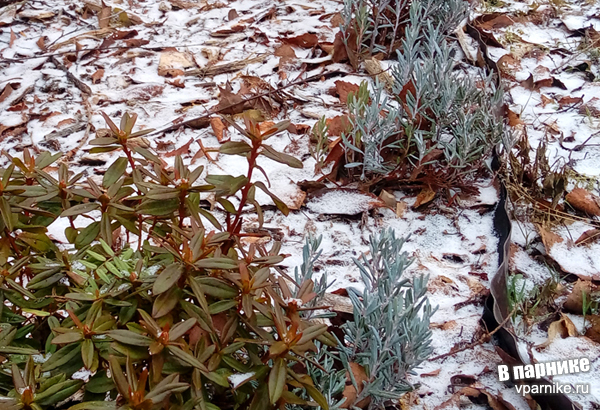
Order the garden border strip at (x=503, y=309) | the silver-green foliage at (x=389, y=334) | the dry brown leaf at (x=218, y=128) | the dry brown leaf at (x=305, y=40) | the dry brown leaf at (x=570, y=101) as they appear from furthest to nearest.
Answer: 1. the dry brown leaf at (x=305, y=40)
2. the dry brown leaf at (x=570, y=101)
3. the dry brown leaf at (x=218, y=128)
4. the garden border strip at (x=503, y=309)
5. the silver-green foliage at (x=389, y=334)

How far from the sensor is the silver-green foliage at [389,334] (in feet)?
4.10

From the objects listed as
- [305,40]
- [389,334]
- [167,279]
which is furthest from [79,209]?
[305,40]

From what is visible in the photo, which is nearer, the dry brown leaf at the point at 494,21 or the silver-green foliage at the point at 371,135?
the silver-green foliage at the point at 371,135

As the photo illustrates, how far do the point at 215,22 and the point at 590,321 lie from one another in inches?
107

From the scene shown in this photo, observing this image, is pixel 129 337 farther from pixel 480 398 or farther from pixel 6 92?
pixel 6 92

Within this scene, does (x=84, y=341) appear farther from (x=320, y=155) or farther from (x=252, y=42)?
(x=252, y=42)

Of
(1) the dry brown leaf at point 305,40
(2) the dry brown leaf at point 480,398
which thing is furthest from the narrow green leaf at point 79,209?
(1) the dry brown leaf at point 305,40

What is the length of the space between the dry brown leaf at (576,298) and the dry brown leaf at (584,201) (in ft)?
1.48

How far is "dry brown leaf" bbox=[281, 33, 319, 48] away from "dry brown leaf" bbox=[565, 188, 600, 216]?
164 cm

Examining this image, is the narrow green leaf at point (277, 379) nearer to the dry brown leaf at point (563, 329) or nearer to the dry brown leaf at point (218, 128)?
the dry brown leaf at point (563, 329)

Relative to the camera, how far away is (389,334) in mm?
1274

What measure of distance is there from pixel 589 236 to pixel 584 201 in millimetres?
164

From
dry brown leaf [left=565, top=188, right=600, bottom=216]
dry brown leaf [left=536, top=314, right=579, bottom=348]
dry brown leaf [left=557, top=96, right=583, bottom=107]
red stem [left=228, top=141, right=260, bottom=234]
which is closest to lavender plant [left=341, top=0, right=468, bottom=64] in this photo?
dry brown leaf [left=557, top=96, right=583, bottom=107]

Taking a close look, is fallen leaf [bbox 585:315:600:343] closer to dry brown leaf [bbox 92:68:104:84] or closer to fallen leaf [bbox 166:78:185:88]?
fallen leaf [bbox 166:78:185:88]
